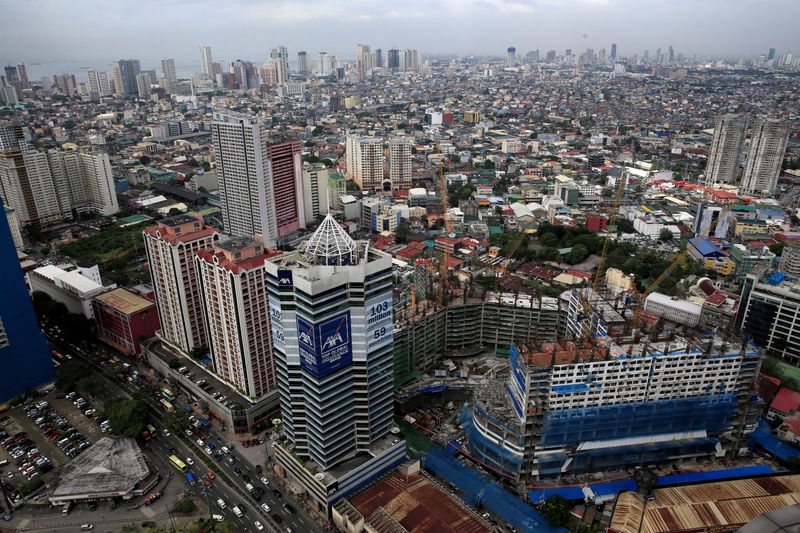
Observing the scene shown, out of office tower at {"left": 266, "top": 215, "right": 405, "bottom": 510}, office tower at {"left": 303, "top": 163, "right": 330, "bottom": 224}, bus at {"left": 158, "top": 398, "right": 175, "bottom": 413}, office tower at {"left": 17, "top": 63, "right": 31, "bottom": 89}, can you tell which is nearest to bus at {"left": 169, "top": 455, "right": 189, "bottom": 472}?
bus at {"left": 158, "top": 398, "right": 175, "bottom": 413}

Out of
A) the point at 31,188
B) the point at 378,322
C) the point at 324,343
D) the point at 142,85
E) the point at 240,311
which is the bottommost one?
the point at 31,188

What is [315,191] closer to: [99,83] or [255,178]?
[255,178]

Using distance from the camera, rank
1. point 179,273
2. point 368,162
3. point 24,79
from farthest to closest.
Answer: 1. point 24,79
2. point 368,162
3. point 179,273

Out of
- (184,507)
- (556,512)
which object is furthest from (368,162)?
(556,512)

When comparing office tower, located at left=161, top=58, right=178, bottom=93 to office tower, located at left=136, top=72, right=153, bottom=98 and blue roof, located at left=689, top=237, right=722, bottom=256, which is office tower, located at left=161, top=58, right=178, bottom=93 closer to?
office tower, located at left=136, top=72, right=153, bottom=98

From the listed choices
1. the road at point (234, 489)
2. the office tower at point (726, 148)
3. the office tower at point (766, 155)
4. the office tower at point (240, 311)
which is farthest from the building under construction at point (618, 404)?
the office tower at point (726, 148)

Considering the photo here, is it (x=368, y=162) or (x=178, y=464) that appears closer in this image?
(x=178, y=464)

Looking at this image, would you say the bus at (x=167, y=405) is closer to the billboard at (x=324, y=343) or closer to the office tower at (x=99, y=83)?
the billboard at (x=324, y=343)

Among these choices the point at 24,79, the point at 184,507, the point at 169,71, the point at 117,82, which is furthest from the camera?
the point at 169,71
